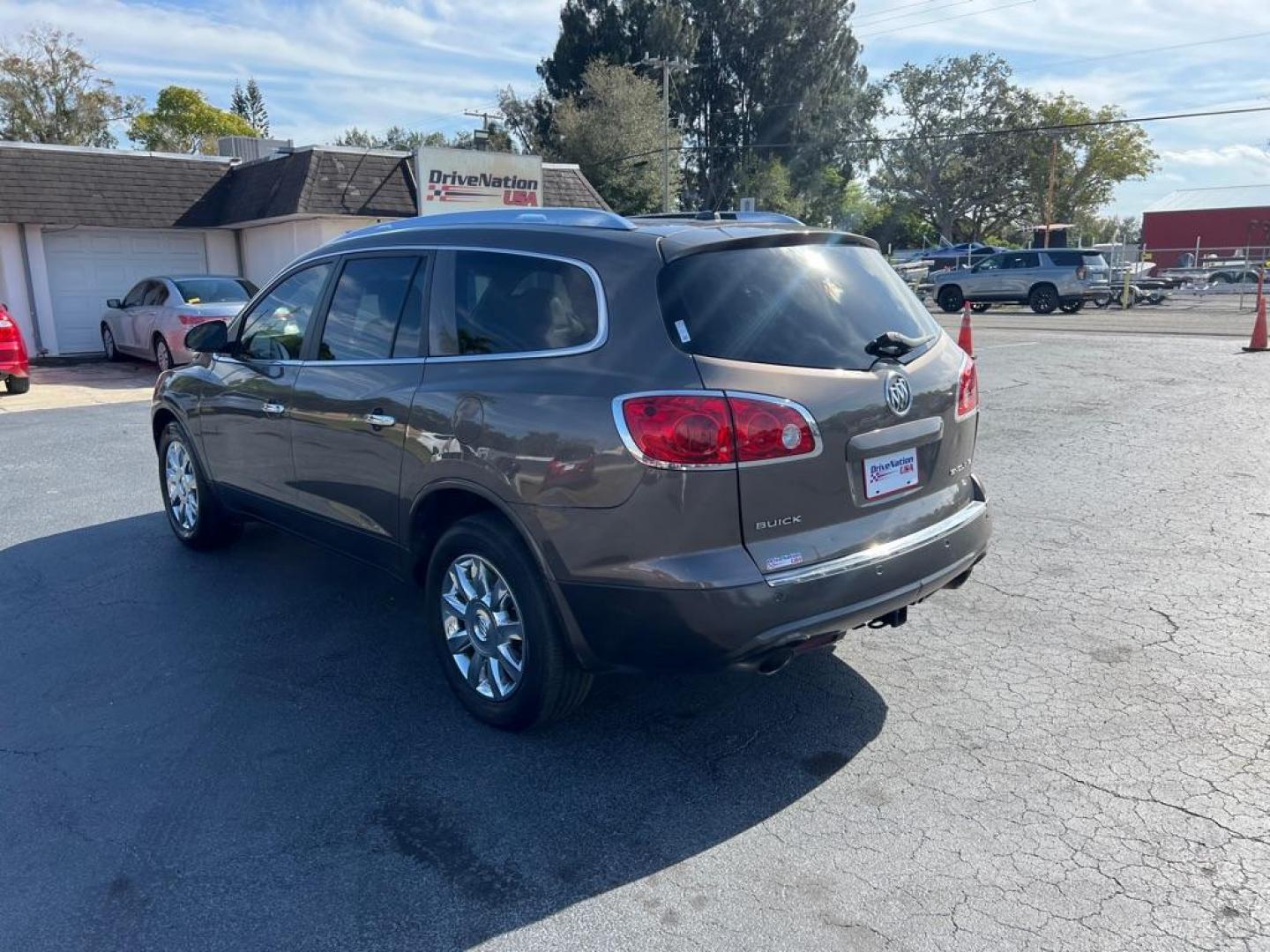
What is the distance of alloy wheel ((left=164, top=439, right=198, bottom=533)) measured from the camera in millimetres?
5949

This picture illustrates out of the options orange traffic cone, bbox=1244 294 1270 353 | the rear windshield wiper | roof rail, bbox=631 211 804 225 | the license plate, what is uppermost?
roof rail, bbox=631 211 804 225

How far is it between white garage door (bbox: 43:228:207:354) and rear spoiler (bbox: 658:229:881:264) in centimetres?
1938

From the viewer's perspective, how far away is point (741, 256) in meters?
3.46

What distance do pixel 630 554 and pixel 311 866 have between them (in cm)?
135

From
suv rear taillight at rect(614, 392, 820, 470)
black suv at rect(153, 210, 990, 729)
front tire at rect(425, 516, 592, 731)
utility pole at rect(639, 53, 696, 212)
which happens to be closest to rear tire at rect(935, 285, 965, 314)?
utility pole at rect(639, 53, 696, 212)

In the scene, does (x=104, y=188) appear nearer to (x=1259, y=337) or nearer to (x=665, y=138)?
(x=1259, y=337)

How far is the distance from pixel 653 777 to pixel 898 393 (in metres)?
1.62

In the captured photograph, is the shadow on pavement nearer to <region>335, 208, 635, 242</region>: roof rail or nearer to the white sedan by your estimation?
<region>335, 208, 635, 242</region>: roof rail

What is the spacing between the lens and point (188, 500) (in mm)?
6039

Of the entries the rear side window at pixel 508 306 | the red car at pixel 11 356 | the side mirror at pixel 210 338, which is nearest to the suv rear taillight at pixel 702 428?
the rear side window at pixel 508 306

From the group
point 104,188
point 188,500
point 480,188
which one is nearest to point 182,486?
point 188,500

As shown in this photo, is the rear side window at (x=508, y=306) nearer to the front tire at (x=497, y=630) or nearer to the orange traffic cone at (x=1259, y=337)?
the front tire at (x=497, y=630)

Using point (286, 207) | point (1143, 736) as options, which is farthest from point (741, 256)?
point (286, 207)

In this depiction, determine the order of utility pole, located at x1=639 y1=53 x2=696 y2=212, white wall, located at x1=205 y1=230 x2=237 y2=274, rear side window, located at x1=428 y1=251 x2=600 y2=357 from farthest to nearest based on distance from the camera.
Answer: utility pole, located at x1=639 y1=53 x2=696 y2=212 < white wall, located at x1=205 y1=230 x2=237 y2=274 < rear side window, located at x1=428 y1=251 x2=600 y2=357
